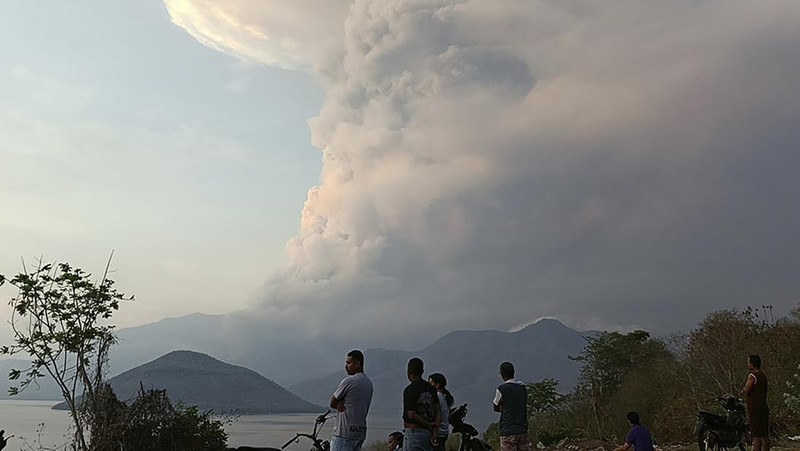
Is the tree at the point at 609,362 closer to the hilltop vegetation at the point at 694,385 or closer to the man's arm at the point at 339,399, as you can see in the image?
the hilltop vegetation at the point at 694,385

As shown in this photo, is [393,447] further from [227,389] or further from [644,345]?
[227,389]

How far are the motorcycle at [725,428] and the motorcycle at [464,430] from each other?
776 cm

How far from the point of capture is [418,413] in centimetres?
1009

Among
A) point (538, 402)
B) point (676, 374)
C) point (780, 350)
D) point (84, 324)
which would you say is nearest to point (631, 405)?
point (676, 374)

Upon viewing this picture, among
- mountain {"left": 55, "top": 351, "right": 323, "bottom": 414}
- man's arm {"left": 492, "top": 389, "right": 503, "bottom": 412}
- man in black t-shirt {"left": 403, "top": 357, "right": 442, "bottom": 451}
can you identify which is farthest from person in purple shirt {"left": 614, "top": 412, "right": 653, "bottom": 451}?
mountain {"left": 55, "top": 351, "right": 323, "bottom": 414}

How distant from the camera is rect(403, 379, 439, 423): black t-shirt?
10102 millimetres

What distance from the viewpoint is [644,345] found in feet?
197

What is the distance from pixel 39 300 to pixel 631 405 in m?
37.2

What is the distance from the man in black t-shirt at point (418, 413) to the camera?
33.1ft

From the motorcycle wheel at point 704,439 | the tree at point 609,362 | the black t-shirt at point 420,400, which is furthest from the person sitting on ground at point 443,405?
the tree at point 609,362

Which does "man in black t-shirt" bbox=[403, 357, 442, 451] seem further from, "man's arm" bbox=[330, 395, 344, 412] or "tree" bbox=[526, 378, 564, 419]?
"tree" bbox=[526, 378, 564, 419]

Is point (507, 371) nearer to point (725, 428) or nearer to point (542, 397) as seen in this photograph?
point (725, 428)

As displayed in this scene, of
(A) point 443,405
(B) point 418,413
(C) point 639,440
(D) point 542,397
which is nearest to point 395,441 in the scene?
(A) point 443,405

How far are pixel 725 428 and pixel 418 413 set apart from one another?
34.5ft
